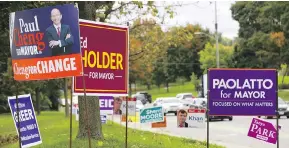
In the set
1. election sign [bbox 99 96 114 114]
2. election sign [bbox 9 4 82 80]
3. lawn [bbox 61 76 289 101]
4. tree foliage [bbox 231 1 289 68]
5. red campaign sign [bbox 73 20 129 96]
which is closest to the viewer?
election sign [bbox 9 4 82 80]

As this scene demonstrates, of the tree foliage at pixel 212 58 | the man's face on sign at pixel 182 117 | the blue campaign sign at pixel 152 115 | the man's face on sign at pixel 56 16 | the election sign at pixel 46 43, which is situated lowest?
the blue campaign sign at pixel 152 115

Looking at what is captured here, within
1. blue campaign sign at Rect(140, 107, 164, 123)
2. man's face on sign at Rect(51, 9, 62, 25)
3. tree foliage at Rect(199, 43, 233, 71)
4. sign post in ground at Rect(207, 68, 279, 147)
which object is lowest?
blue campaign sign at Rect(140, 107, 164, 123)

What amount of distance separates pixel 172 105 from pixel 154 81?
48.1 metres

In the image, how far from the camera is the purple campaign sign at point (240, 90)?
8.44m

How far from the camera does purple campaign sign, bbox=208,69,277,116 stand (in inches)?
332

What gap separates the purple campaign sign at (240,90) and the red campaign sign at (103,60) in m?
1.71

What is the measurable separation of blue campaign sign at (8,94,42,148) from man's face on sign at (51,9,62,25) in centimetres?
257

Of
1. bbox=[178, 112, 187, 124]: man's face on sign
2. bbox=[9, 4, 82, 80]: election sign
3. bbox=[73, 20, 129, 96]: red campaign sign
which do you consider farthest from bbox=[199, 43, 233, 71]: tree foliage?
bbox=[9, 4, 82, 80]: election sign

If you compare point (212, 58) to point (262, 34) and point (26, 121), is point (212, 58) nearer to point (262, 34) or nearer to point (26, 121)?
point (262, 34)

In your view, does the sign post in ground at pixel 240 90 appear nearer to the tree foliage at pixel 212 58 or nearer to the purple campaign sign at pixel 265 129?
the purple campaign sign at pixel 265 129

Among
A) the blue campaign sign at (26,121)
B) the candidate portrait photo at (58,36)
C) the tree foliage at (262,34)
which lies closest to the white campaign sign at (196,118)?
the blue campaign sign at (26,121)

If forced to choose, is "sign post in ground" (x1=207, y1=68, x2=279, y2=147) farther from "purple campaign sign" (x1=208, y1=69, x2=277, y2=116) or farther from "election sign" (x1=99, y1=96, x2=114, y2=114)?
"election sign" (x1=99, y1=96, x2=114, y2=114)

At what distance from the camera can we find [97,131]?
12141 millimetres

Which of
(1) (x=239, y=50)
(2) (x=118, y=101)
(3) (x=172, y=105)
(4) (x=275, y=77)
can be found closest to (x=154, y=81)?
(1) (x=239, y=50)
